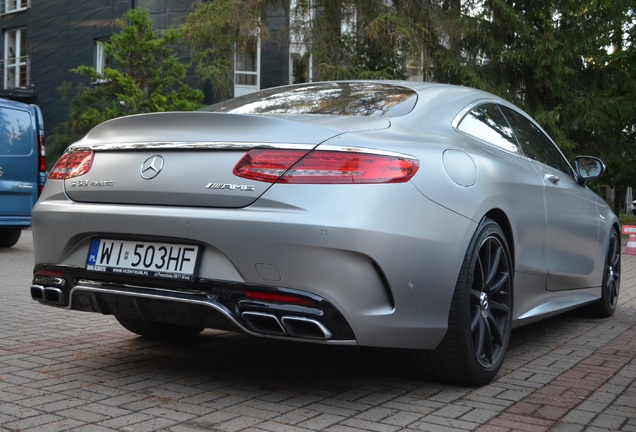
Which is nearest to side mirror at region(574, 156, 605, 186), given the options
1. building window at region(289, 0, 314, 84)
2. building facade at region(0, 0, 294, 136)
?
building window at region(289, 0, 314, 84)

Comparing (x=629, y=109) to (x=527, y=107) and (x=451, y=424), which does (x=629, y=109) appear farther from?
(x=451, y=424)

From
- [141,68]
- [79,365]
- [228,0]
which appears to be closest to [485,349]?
[79,365]

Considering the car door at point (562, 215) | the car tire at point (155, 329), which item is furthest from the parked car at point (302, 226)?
the car tire at point (155, 329)

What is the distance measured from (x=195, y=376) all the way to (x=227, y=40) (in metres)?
19.8

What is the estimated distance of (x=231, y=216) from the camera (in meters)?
3.68

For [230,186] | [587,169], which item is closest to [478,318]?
[230,186]

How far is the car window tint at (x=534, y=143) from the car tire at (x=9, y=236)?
9.12 m

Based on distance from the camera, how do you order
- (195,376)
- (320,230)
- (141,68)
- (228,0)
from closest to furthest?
(320,230)
(195,376)
(228,0)
(141,68)

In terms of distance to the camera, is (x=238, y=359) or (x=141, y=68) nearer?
(x=238, y=359)

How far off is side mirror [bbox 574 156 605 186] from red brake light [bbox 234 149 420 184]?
2.96 m

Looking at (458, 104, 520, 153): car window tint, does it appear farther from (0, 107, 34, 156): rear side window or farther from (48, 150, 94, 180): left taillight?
(0, 107, 34, 156): rear side window

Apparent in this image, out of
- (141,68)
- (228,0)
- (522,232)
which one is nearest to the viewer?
(522,232)

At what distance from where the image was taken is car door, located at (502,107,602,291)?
5.36 metres

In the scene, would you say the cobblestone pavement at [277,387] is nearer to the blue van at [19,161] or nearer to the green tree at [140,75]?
the blue van at [19,161]
